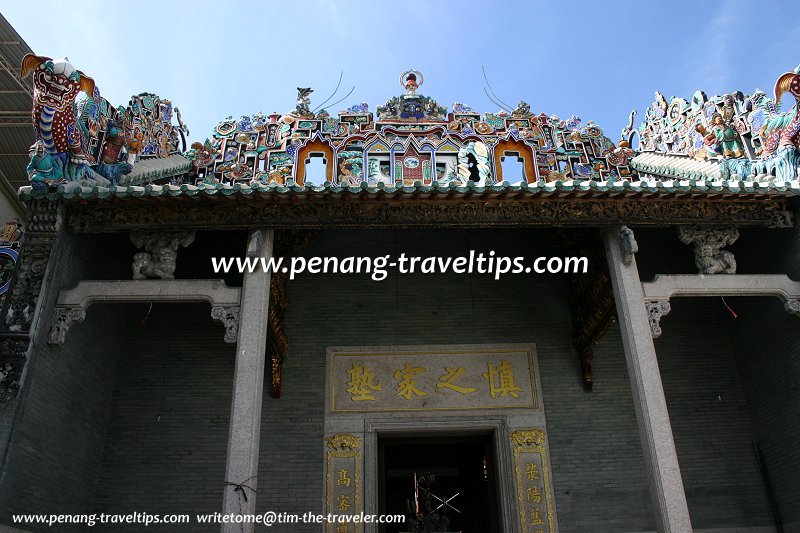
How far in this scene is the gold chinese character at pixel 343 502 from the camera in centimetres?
738

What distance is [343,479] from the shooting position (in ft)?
24.6

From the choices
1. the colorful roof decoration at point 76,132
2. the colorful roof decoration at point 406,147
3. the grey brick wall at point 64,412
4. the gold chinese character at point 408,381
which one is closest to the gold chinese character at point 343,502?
the gold chinese character at point 408,381

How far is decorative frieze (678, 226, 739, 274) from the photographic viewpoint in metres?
6.75

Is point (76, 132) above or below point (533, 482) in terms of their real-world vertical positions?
above

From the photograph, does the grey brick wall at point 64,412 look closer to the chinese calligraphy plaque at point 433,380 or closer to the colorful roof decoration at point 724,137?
the chinese calligraphy plaque at point 433,380

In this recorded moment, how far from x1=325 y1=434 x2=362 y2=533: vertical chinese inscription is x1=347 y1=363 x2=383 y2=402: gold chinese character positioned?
0.50 m

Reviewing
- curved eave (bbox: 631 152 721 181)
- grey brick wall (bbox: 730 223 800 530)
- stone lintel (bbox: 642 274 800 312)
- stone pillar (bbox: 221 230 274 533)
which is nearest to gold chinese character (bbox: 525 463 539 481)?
stone lintel (bbox: 642 274 800 312)

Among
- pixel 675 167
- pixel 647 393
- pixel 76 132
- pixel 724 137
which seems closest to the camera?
pixel 647 393

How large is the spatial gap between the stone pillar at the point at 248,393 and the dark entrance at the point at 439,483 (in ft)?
9.38

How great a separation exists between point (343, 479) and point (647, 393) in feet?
11.7

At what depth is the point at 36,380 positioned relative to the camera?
237 inches

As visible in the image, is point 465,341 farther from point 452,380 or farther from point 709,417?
point 709,417

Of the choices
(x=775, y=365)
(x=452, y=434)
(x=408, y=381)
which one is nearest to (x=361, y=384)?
(x=408, y=381)

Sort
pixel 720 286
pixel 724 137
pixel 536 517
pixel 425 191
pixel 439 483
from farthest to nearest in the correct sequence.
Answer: pixel 439 483 → pixel 724 137 → pixel 536 517 → pixel 720 286 → pixel 425 191
